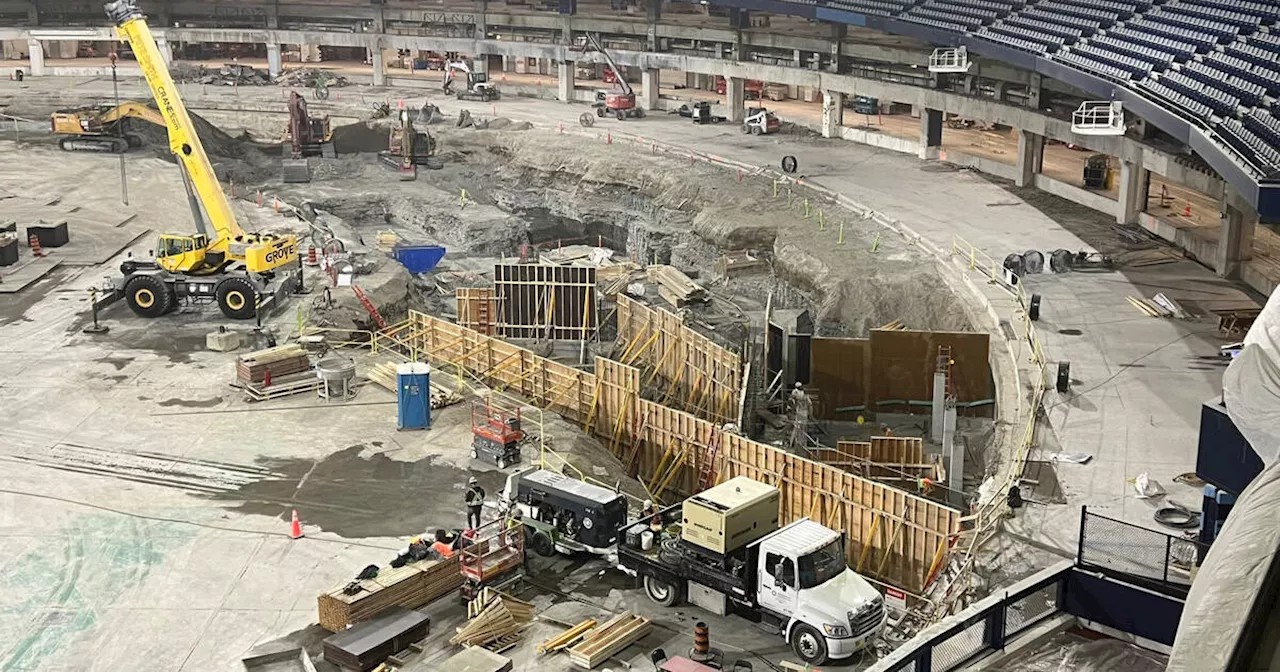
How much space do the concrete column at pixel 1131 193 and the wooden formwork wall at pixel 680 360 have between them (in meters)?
17.7

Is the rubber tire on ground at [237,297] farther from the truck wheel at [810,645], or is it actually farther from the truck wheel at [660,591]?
the truck wheel at [810,645]

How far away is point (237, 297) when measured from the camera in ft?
141

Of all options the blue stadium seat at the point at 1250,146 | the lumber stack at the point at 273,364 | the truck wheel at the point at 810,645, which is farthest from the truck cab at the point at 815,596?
the lumber stack at the point at 273,364

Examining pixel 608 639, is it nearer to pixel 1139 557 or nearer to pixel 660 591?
pixel 660 591

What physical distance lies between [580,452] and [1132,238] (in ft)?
76.2

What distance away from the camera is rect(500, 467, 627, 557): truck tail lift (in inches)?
1044

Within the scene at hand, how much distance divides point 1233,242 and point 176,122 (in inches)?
1330

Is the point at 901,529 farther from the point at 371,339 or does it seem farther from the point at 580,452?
the point at 371,339

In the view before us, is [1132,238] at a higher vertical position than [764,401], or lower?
higher

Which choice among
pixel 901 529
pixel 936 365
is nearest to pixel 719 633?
pixel 901 529

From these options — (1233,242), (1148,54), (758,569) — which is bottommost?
(758,569)

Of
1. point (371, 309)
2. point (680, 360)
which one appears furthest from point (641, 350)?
point (371, 309)


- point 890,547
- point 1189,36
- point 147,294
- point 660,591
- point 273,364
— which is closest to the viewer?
A: point 660,591

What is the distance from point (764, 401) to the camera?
125 ft
